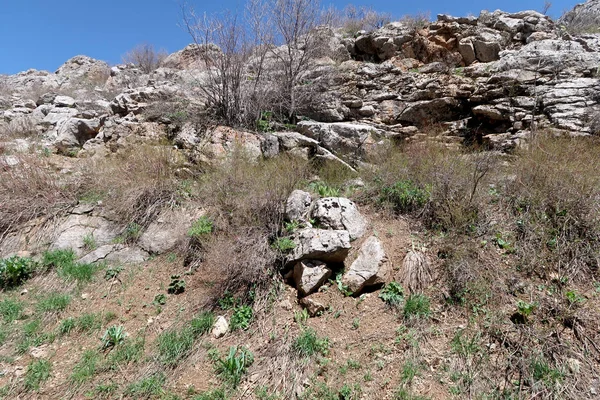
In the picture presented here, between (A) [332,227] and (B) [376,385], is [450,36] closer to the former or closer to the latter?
(A) [332,227]

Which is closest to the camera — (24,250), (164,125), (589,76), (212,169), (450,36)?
(24,250)

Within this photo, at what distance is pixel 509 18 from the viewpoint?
7344 millimetres

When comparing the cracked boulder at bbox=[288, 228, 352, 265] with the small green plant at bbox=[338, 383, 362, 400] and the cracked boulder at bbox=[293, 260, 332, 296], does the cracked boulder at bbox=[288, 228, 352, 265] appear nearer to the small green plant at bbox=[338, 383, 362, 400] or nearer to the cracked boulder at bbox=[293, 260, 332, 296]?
the cracked boulder at bbox=[293, 260, 332, 296]

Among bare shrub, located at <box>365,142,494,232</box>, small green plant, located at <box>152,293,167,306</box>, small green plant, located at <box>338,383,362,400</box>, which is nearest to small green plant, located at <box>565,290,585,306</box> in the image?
bare shrub, located at <box>365,142,494,232</box>

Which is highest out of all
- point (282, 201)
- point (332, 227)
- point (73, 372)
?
point (282, 201)

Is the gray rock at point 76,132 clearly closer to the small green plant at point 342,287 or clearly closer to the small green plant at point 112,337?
the small green plant at point 112,337

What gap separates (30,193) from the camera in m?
4.13

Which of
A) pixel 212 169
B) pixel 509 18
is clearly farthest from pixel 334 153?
pixel 509 18

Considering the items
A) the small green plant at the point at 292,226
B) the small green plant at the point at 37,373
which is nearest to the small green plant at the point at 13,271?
the small green plant at the point at 37,373

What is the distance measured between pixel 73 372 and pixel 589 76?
873 cm

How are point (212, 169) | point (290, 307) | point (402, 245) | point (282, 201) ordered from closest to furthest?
point (290, 307) → point (402, 245) → point (282, 201) → point (212, 169)

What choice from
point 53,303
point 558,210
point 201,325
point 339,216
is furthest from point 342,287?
point 53,303

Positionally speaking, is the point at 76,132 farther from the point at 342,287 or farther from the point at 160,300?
the point at 342,287

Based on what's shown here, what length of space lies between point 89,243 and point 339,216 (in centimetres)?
336
